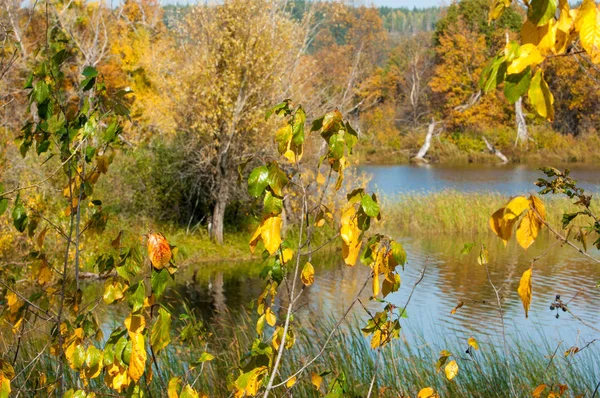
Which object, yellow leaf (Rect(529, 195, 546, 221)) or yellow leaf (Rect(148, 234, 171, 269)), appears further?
yellow leaf (Rect(148, 234, 171, 269))

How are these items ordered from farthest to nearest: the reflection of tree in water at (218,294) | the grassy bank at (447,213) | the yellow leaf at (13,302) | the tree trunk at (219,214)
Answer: the grassy bank at (447,213), the tree trunk at (219,214), the reflection of tree in water at (218,294), the yellow leaf at (13,302)

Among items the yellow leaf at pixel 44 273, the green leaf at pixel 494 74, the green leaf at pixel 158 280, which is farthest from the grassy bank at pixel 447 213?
the green leaf at pixel 494 74

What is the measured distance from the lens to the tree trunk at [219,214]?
13352 mm

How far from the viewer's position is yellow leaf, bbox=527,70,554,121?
109 centimetres

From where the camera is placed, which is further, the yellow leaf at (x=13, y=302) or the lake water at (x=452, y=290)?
the lake water at (x=452, y=290)

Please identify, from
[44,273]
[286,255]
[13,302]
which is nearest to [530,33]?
[286,255]

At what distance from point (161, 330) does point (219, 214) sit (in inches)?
455

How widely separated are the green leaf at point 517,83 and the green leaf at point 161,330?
118 cm

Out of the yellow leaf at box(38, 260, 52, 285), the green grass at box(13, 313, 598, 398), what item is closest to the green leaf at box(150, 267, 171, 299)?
the yellow leaf at box(38, 260, 52, 285)

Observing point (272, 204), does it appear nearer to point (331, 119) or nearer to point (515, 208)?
point (331, 119)

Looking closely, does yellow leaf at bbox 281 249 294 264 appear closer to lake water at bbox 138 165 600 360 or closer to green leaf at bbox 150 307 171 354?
green leaf at bbox 150 307 171 354

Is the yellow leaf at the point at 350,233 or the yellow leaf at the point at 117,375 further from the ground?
the yellow leaf at the point at 350,233

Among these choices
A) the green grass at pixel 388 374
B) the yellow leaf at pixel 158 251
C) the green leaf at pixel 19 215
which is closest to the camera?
the yellow leaf at pixel 158 251

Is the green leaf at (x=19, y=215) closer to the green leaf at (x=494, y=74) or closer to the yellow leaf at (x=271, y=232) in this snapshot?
→ the yellow leaf at (x=271, y=232)
